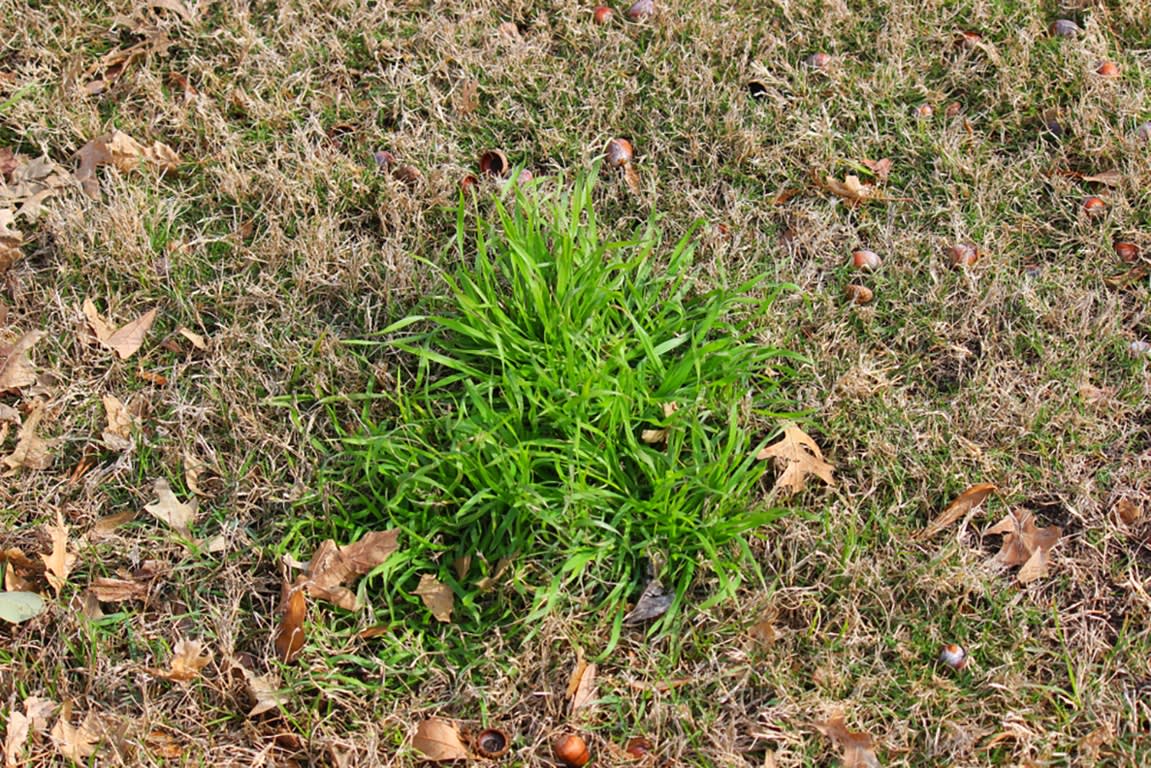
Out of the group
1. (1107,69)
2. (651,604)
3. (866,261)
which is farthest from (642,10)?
(651,604)

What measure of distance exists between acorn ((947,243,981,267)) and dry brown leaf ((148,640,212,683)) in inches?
81.9

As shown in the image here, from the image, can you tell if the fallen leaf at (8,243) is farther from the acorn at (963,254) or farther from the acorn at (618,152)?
the acorn at (963,254)

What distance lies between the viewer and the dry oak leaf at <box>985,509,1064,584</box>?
247 centimetres

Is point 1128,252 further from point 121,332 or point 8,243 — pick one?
point 8,243

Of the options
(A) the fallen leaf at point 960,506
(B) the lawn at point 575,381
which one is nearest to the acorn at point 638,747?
(B) the lawn at point 575,381

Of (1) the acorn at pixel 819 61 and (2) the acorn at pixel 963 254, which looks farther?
(1) the acorn at pixel 819 61

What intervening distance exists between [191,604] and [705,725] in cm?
114

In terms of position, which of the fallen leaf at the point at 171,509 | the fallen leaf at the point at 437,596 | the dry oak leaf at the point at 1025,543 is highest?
the dry oak leaf at the point at 1025,543

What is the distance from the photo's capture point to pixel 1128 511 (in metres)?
2.55

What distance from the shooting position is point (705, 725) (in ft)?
7.48

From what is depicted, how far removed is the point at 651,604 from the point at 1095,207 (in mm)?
1691

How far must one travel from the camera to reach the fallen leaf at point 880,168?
317 centimetres

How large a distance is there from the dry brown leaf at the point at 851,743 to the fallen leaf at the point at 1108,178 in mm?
1758

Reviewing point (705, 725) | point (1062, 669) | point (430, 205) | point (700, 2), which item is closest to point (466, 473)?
point (705, 725)
